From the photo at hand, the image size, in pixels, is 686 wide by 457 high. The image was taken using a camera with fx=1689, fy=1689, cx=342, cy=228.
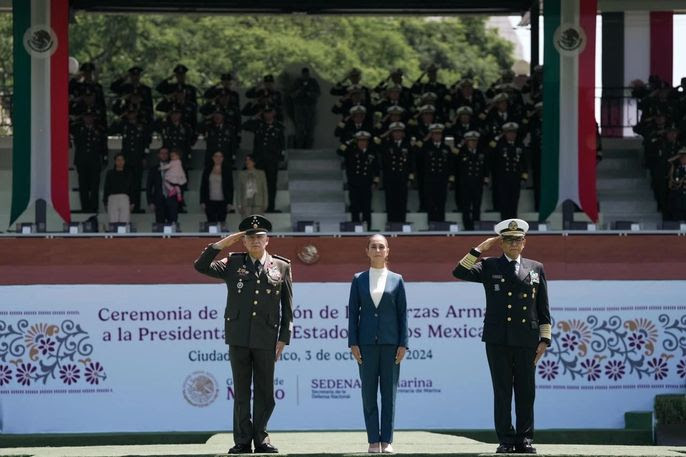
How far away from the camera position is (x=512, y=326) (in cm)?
1083

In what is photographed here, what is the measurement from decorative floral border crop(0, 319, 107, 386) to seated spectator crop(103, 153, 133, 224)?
13.8 feet

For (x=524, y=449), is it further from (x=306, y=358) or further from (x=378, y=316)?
(x=306, y=358)

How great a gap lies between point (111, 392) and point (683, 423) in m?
5.01

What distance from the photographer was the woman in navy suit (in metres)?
10.8

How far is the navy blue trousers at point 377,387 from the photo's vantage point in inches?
425

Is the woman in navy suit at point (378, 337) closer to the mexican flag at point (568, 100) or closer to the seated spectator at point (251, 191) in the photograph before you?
the mexican flag at point (568, 100)

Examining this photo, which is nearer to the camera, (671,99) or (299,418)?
(299,418)

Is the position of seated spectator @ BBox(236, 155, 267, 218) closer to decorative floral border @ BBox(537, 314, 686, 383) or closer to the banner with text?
the banner with text

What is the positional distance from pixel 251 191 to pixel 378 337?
367 inches

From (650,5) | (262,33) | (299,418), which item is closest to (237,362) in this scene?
(299,418)

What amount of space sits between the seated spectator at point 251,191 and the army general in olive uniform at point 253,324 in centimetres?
902

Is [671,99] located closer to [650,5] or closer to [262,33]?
[650,5]

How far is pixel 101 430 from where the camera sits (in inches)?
586

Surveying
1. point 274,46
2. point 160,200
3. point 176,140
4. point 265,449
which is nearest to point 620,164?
point 176,140
